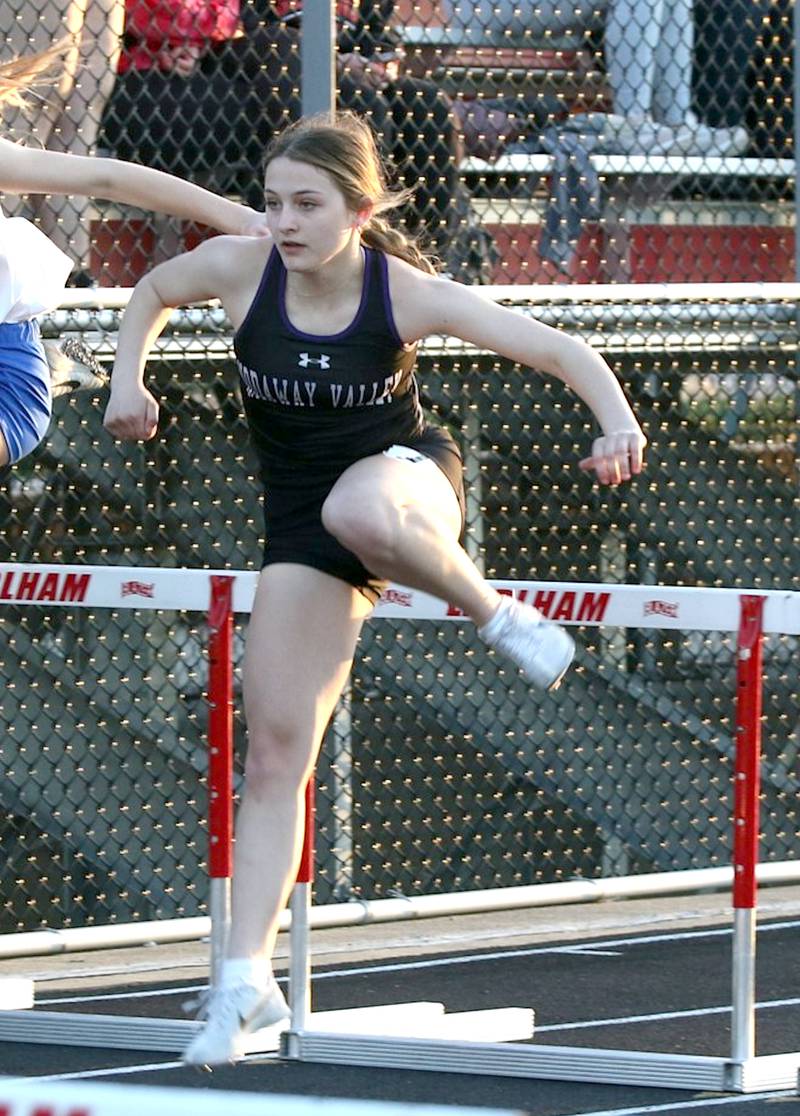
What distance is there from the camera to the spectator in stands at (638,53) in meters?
8.27

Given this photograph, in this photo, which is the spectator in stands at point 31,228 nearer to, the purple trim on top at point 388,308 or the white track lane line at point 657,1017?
the purple trim on top at point 388,308

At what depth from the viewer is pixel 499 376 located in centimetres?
780

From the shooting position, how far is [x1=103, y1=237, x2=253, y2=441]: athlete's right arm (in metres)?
4.32

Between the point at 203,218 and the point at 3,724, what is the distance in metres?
3.21

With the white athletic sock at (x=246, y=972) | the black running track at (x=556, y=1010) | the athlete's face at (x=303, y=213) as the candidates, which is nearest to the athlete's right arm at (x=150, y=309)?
the athlete's face at (x=303, y=213)

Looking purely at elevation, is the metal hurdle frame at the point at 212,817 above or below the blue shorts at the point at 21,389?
below

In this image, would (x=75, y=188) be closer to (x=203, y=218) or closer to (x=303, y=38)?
(x=203, y=218)

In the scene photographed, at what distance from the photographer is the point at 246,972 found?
4.11 meters

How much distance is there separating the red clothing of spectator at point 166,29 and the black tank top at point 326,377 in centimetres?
335

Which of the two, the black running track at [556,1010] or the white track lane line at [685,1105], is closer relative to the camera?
the white track lane line at [685,1105]

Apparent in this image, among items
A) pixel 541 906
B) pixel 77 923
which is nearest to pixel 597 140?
pixel 541 906

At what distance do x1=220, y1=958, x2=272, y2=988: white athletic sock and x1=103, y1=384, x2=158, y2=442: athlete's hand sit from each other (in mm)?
1070

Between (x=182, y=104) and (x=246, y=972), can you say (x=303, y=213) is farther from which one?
(x=182, y=104)

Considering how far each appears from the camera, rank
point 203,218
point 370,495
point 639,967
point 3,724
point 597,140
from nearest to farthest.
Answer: point 370,495 < point 203,218 < point 639,967 < point 3,724 < point 597,140
